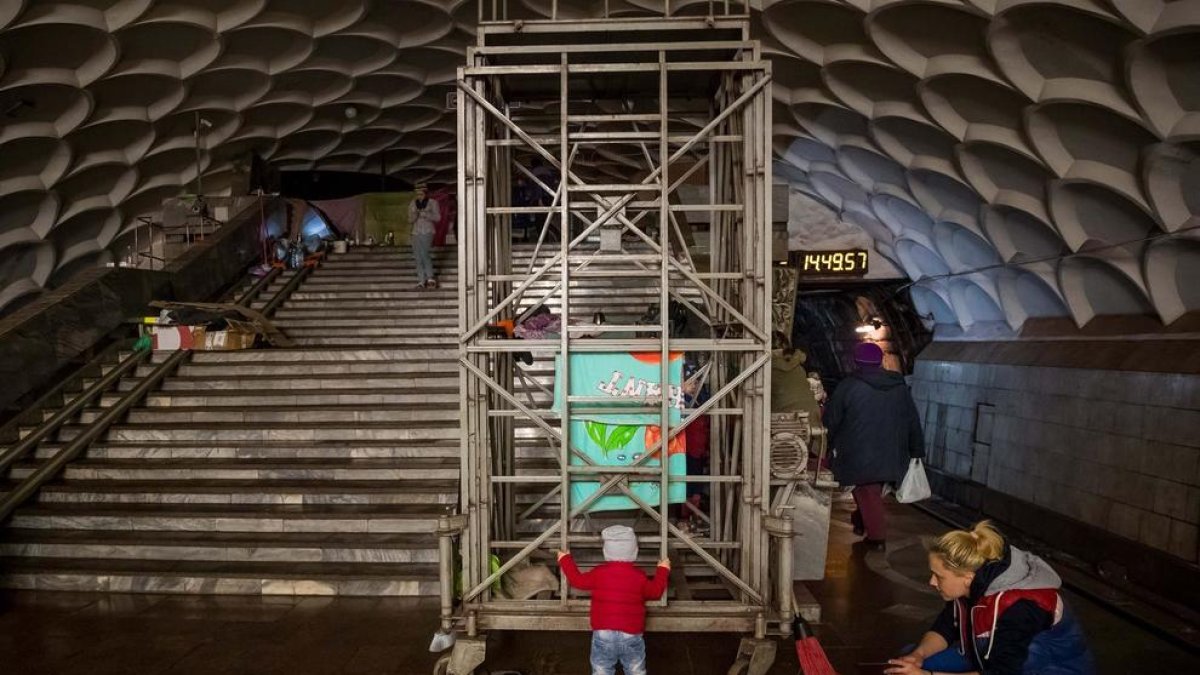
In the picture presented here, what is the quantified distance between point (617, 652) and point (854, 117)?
1057cm

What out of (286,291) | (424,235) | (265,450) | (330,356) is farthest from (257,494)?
(424,235)

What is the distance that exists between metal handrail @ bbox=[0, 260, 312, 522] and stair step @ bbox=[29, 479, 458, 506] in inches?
7.2

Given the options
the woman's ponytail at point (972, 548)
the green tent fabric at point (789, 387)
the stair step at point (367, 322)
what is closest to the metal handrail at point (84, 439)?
the stair step at point (367, 322)

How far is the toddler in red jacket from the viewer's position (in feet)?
11.2

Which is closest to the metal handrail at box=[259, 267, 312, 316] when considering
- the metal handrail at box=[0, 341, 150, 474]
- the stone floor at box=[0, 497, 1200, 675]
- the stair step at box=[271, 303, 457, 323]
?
the stair step at box=[271, 303, 457, 323]

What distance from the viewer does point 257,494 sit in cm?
618

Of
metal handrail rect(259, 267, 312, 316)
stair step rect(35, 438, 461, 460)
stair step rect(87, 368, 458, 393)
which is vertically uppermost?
metal handrail rect(259, 267, 312, 316)

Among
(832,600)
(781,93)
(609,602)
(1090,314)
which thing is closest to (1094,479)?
(1090,314)

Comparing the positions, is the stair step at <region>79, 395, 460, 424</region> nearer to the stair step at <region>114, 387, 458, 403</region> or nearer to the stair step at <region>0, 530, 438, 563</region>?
the stair step at <region>114, 387, 458, 403</region>

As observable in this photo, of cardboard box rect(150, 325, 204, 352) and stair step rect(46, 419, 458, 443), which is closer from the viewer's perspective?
stair step rect(46, 419, 458, 443)

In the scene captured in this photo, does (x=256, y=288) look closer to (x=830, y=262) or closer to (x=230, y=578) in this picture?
(x=230, y=578)

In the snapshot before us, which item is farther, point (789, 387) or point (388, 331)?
point (388, 331)

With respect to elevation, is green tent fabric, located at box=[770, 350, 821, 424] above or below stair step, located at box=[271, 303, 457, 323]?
below

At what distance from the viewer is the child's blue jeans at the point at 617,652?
343 centimetres
